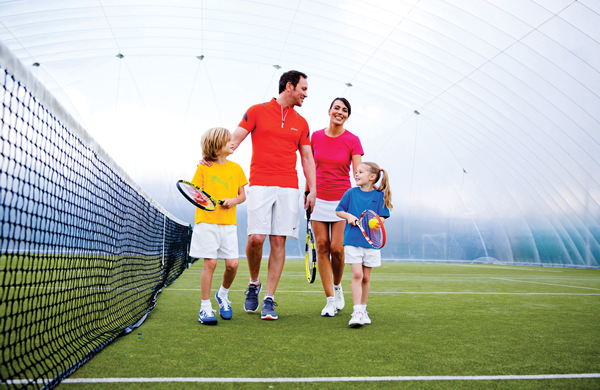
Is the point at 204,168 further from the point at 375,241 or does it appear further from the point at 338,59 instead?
the point at 338,59

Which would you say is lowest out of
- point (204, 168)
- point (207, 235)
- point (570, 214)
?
point (207, 235)

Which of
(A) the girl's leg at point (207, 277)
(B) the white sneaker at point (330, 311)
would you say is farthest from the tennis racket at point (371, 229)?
(A) the girl's leg at point (207, 277)

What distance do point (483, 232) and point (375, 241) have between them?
811 inches

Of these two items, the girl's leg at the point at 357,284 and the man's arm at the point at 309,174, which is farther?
the man's arm at the point at 309,174

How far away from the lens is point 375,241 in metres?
3.57

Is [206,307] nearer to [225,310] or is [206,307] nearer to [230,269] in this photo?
[225,310]

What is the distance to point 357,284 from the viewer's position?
3.46 meters

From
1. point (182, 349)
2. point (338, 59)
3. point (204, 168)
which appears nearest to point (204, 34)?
point (338, 59)

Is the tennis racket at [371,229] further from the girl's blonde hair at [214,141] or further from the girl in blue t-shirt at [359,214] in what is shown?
the girl's blonde hair at [214,141]

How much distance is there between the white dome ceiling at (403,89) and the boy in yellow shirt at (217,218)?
10.9 metres

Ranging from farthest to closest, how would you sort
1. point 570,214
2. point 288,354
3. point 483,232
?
point 483,232
point 570,214
point 288,354

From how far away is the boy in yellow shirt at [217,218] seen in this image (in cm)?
347

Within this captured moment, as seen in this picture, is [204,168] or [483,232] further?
[483,232]

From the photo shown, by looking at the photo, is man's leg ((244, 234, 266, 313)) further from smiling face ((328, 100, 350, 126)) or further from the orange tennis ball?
smiling face ((328, 100, 350, 126))
